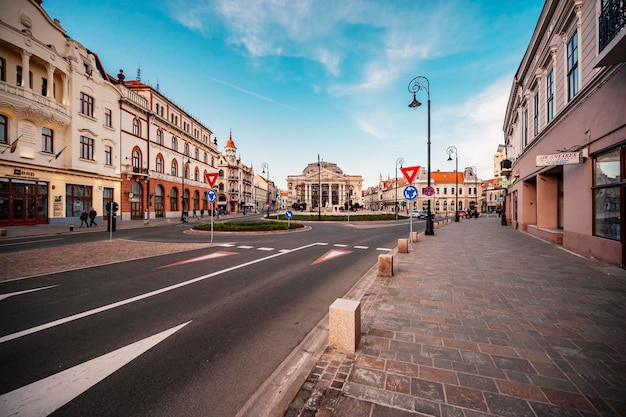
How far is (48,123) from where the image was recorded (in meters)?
22.9

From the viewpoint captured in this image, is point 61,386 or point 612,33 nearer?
point 61,386

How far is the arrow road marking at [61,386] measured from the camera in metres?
2.46

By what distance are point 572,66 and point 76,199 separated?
37.8 m

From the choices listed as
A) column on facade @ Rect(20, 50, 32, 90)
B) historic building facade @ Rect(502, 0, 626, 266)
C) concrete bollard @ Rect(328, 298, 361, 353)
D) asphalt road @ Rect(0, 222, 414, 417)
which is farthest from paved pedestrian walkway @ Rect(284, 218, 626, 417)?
column on facade @ Rect(20, 50, 32, 90)

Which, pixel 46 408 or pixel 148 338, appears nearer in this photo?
pixel 46 408

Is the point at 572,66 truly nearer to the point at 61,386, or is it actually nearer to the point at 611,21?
the point at 611,21

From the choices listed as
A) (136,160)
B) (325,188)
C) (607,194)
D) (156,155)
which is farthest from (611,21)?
(325,188)

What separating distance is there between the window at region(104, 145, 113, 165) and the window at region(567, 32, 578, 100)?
127ft

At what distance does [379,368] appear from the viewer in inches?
120

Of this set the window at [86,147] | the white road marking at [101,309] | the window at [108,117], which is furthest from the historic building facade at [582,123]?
the window at [108,117]

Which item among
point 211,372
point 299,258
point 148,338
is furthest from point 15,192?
point 211,372

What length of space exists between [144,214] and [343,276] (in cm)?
3685

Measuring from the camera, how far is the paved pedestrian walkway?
247 centimetres

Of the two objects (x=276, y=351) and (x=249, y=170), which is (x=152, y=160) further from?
(x=249, y=170)
